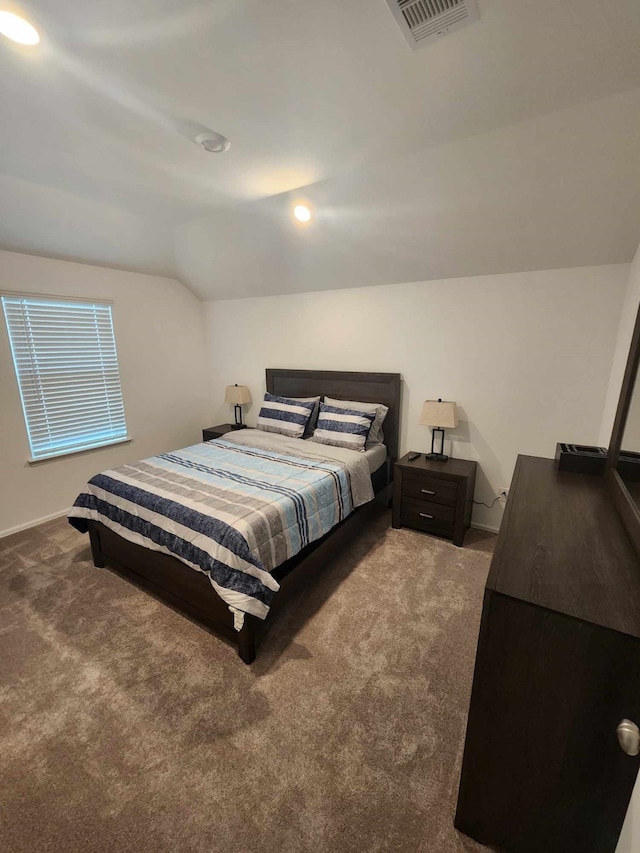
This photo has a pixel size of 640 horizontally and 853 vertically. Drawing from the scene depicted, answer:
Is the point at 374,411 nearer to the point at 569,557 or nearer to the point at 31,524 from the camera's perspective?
the point at 569,557

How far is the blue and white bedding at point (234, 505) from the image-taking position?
1703mm

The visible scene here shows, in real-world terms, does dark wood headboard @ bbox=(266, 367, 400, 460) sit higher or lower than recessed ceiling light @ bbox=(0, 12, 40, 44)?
lower

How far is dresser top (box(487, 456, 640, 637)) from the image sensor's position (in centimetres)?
87

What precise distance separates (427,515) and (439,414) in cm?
81

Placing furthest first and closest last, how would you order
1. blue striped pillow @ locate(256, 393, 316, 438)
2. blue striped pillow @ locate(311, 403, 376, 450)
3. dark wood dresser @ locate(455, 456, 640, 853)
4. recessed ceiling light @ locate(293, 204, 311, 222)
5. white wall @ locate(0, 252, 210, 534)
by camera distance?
blue striped pillow @ locate(256, 393, 316, 438)
blue striped pillow @ locate(311, 403, 376, 450)
white wall @ locate(0, 252, 210, 534)
recessed ceiling light @ locate(293, 204, 311, 222)
dark wood dresser @ locate(455, 456, 640, 853)

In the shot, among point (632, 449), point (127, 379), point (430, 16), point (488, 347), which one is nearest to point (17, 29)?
point (430, 16)

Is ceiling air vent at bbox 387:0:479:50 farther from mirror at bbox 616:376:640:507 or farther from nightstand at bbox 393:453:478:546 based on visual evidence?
nightstand at bbox 393:453:478:546

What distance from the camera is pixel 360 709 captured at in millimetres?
1525

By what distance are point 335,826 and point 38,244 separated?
156 inches

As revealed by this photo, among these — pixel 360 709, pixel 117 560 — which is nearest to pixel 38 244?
pixel 117 560

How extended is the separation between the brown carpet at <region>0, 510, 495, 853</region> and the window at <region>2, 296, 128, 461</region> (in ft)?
4.63

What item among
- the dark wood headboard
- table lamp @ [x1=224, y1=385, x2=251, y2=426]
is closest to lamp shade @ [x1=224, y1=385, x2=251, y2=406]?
table lamp @ [x1=224, y1=385, x2=251, y2=426]

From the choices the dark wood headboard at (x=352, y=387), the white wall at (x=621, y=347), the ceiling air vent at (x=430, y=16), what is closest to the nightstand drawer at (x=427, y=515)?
the dark wood headboard at (x=352, y=387)

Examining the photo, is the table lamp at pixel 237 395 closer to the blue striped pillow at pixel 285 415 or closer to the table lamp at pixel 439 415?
the blue striped pillow at pixel 285 415
